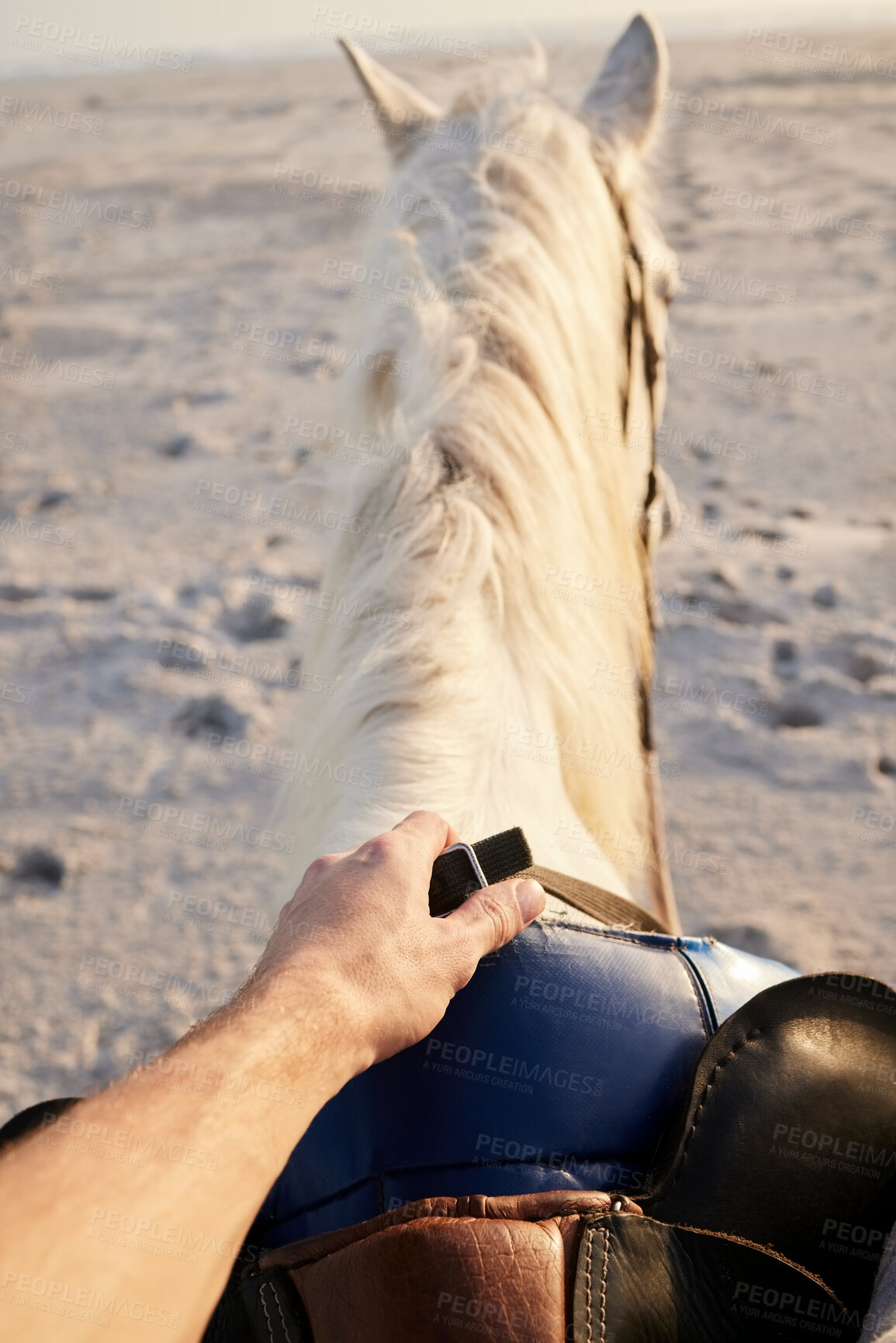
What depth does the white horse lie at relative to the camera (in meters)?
0.93

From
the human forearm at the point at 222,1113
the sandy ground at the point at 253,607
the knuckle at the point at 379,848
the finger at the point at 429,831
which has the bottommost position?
the sandy ground at the point at 253,607

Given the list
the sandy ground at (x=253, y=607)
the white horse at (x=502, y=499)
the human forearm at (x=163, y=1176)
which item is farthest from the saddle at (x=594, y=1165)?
the sandy ground at (x=253, y=607)

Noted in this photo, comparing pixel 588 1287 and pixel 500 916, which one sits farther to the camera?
pixel 500 916

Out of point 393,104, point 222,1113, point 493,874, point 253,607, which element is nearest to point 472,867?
point 493,874

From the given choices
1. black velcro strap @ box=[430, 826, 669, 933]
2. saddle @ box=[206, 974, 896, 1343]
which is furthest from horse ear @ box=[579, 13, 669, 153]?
saddle @ box=[206, 974, 896, 1343]

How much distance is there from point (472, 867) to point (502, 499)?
1.50ft

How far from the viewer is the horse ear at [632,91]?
1296 mm

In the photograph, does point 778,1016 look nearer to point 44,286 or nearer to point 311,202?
point 44,286

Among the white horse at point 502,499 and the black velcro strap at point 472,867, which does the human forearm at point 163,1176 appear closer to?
the black velcro strap at point 472,867

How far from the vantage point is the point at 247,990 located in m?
0.54

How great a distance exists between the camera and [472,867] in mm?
666

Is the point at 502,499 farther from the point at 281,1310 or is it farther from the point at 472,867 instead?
the point at 281,1310

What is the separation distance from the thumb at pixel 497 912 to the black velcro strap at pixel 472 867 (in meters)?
0.01

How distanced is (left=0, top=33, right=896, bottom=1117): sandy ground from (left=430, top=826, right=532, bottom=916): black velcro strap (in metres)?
0.66
